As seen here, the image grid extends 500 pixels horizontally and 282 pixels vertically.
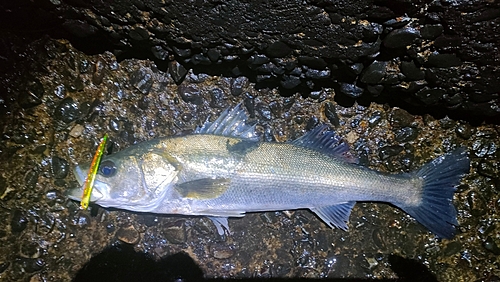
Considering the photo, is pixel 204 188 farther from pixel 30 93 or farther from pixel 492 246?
pixel 492 246

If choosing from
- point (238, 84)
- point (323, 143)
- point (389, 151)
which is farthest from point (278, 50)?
point (389, 151)

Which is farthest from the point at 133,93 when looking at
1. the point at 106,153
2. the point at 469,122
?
the point at 469,122

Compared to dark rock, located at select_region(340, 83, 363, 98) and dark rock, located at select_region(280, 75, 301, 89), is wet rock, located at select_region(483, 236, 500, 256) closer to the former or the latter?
dark rock, located at select_region(340, 83, 363, 98)

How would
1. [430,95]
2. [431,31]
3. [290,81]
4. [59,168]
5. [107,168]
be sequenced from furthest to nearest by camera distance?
[59,168] < [290,81] < [430,95] < [107,168] < [431,31]

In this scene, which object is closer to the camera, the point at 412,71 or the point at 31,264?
the point at 412,71

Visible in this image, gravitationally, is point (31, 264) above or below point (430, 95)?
below

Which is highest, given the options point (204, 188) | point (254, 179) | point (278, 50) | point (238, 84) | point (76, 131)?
point (278, 50)

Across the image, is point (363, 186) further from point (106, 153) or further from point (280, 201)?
point (106, 153)

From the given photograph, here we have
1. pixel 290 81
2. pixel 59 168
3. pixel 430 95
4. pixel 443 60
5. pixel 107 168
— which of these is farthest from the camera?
pixel 59 168
